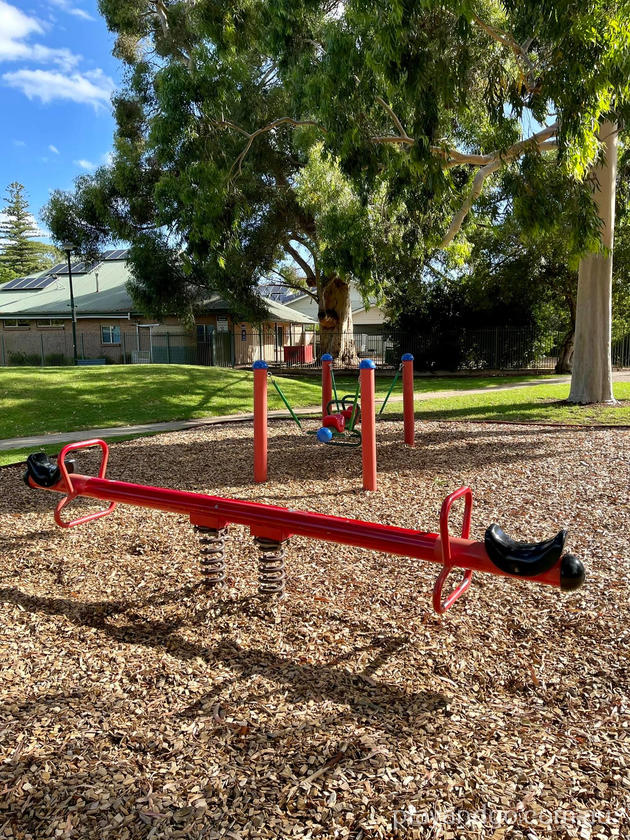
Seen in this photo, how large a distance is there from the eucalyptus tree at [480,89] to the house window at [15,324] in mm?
26464

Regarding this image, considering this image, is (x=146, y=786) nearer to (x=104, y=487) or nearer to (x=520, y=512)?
(x=104, y=487)

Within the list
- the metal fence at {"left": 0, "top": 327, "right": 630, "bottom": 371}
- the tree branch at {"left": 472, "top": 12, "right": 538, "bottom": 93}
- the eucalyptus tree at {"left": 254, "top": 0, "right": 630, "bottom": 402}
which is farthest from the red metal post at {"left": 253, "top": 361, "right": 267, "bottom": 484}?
the metal fence at {"left": 0, "top": 327, "right": 630, "bottom": 371}

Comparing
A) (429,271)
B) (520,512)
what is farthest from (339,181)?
(520,512)

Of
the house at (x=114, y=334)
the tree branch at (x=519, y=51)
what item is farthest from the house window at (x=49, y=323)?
the tree branch at (x=519, y=51)

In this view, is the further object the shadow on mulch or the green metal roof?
the green metal roof

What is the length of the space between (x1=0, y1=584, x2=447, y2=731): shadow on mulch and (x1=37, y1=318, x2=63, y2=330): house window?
106 feet

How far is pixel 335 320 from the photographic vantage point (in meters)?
28.8

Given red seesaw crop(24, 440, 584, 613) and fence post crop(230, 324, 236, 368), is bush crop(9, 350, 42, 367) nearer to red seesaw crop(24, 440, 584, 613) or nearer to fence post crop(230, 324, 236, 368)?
fence post crop(230, 324, 236, 368)

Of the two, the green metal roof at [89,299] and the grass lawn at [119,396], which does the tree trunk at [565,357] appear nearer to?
the green metal roof at [89,299]

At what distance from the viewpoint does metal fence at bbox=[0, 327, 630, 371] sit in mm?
29438

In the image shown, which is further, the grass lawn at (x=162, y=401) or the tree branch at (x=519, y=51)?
the grass lawn at (x=162, y=401)

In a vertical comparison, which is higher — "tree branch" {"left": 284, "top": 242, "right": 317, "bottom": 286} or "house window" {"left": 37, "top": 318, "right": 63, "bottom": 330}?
"tree branch" {"left": 284, "top": 242, "right": 317, "bottom": 286}

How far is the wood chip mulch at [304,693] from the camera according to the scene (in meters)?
2.23

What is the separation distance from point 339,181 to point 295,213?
8.00 meters
